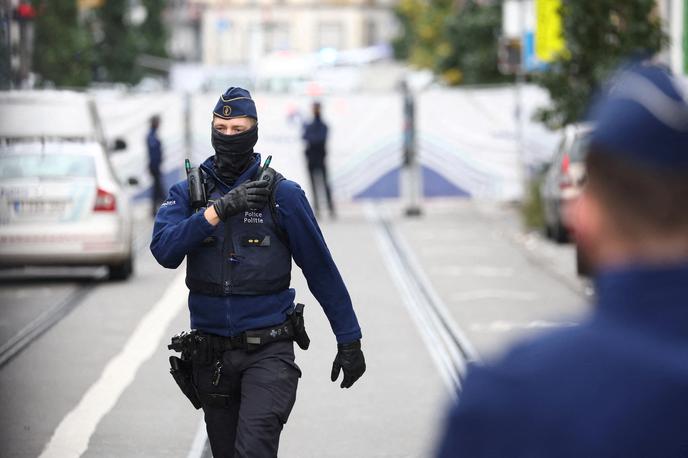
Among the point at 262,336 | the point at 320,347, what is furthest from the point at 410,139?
the point at 262,336

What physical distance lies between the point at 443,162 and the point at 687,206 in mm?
28925

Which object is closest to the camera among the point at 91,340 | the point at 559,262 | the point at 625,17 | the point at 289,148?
the point at 91,340

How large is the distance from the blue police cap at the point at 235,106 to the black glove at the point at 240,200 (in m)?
0.34

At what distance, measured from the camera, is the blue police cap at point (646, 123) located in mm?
1732

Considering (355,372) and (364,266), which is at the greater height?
(355,372)

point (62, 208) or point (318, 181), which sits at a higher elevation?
point (62, 208)

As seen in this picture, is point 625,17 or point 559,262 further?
point 625,17

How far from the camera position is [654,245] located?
1.75 m

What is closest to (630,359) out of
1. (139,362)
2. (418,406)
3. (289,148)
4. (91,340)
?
(418,406)

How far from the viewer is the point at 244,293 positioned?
18.4 ft

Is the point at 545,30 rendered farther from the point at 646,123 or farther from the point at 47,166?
the point at 646,123

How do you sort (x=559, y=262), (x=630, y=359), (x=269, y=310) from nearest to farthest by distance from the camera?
1. (x=630, y=359)
2. (x=269, y=310)
3. (x=559, y=262)

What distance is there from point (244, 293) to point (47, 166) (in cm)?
1183

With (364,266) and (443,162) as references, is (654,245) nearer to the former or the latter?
(364,266)
